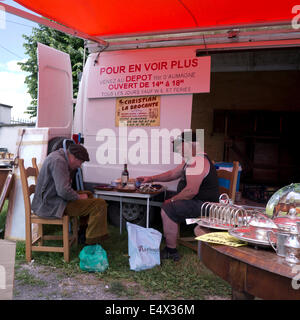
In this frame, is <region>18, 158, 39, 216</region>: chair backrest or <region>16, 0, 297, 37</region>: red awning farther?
<region>16, 0, 297, 37</region>: red awning

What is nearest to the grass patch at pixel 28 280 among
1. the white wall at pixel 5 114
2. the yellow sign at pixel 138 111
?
the yellow sign at pixel 138 111

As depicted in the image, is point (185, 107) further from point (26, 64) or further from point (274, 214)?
point (26, 64)

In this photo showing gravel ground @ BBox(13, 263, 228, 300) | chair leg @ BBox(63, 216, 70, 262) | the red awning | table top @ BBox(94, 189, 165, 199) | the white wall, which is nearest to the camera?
gravel ground @ BBox(13, 263, 228, 300)

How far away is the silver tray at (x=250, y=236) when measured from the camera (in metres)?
1.37

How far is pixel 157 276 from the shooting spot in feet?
11.0

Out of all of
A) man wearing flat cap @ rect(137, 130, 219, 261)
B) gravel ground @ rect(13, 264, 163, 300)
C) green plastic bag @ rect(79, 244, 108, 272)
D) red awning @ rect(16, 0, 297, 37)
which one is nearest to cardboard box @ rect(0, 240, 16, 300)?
gravel ground @ rect(13, 264, 163, 300)

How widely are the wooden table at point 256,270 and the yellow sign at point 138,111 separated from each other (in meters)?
3.35

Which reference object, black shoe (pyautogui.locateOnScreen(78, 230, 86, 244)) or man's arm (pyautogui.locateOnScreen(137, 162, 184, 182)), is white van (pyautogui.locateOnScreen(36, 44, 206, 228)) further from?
black shoe (pyautogui.locateOnScreen(78, 230, 86, 244))

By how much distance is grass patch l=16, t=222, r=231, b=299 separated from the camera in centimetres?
306

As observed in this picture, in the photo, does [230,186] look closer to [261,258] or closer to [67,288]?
[67,288]

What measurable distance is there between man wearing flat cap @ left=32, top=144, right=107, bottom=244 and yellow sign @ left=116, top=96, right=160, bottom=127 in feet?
4.12

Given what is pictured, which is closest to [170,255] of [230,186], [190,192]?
[190,192]

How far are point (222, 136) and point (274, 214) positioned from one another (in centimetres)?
701
